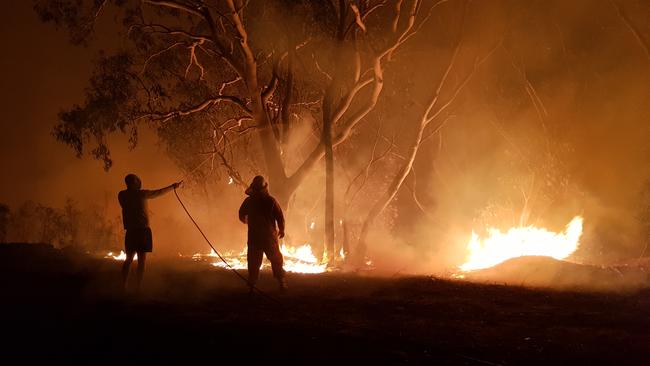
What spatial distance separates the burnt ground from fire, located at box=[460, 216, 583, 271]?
436 cm

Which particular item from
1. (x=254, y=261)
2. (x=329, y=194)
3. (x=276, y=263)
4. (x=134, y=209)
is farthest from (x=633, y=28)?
(x=134, y=209)

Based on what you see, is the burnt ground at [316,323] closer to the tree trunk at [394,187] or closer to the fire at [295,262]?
the fire at [295,262]

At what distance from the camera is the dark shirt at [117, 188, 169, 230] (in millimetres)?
9125

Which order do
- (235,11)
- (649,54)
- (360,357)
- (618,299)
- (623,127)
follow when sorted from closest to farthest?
(360,357) < (618,299) < (235,11) < (649,54) < (623,127)

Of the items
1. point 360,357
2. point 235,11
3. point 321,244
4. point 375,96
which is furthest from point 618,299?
point 321,244

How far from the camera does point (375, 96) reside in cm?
1408

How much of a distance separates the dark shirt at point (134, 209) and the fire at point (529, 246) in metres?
8.39

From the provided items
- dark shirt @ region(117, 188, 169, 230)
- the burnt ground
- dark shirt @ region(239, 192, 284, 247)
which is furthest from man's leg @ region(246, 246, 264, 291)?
dark shirt @ region(117, 188, 169, 230)

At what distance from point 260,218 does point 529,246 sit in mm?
8182

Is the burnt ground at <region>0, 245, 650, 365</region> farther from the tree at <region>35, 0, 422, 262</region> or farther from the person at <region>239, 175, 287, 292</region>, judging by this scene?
the tree at <region>35, 0, 422, 262</region>

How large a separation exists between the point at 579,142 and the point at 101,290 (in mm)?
15595

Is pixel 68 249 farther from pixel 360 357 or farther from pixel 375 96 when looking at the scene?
pixel 360 357

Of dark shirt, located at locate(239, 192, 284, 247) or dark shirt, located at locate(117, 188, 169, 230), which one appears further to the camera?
dark shirt, located at locate(239, 192, 284, 247)

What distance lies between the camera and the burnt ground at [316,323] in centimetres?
520
